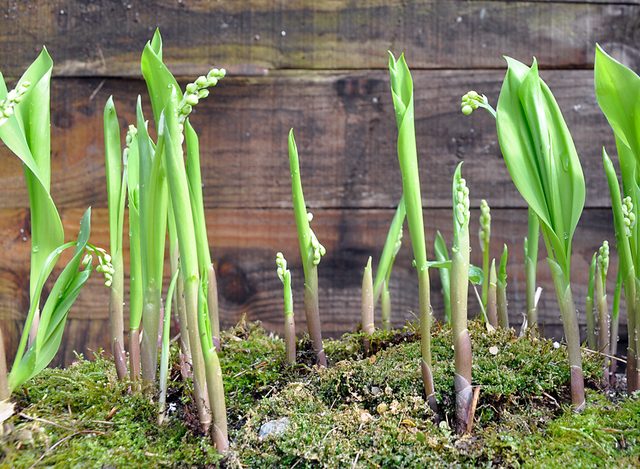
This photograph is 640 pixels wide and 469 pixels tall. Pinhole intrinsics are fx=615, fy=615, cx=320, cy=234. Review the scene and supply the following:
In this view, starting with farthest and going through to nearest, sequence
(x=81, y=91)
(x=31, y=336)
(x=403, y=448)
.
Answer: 1. (x=81, y=91)
2. (x=31, y=336)
3. (x=403, y=448)

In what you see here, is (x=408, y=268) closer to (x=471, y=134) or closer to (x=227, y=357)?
(x=471, y=134)

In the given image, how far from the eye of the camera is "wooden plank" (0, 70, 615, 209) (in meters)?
1.18

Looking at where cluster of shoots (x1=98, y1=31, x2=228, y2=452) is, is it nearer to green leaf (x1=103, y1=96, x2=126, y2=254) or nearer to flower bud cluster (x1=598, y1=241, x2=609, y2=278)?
green leaf (x1=103, y1=96, x2=126, y2=254)

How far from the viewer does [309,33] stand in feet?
3.87

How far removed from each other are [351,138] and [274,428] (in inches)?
29.0

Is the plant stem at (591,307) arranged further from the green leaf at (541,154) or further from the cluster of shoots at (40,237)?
the cluster of shoots at (40,237)

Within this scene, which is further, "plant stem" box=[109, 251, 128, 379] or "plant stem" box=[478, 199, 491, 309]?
"plant stem" box=[478, 199, 491, 309]

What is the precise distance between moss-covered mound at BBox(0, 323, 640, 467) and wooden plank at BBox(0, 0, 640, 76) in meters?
0.68

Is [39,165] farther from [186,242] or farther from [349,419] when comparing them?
[349,419]

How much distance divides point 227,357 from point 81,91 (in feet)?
2.26

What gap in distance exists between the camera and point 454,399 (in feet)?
1.90

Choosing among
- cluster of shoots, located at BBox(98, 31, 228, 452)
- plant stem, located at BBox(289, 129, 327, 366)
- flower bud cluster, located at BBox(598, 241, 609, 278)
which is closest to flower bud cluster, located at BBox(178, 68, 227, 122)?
cluster of shoots, located at BBox(98, 31, 228, 452)

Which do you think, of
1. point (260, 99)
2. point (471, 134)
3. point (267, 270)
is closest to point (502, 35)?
point (471, 134)

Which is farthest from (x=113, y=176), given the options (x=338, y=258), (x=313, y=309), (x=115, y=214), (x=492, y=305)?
(x=338, y=258)
